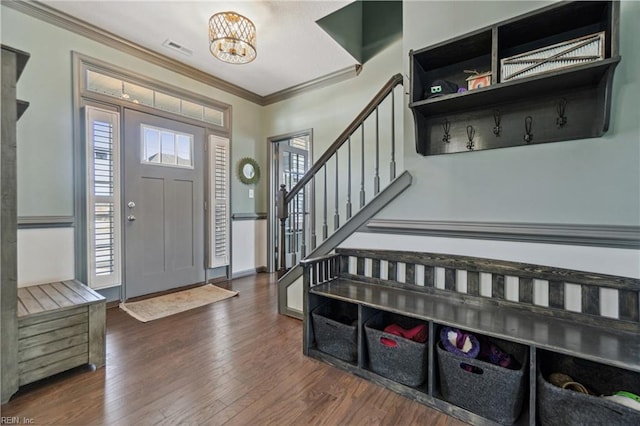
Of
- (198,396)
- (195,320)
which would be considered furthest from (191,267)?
(198,396)

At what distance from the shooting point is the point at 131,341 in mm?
2225

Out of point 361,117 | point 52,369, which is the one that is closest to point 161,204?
point 52,369

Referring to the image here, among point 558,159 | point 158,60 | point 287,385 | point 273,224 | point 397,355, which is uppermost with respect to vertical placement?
point 158,60

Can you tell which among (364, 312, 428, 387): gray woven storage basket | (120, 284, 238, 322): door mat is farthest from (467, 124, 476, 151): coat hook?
(120, 284, 238, 322): door mat

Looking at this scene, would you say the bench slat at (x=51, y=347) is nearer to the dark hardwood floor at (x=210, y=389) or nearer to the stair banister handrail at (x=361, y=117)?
the dark hardwood floor at (x=210, y=389)

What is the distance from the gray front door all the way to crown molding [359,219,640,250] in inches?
100

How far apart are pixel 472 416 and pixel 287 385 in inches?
39.0

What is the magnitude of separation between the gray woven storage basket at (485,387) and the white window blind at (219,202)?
312cm

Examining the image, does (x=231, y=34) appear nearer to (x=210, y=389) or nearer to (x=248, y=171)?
(x=248, y=171)

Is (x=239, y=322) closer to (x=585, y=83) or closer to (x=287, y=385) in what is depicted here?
(x=287, y=385)

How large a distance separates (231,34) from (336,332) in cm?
262

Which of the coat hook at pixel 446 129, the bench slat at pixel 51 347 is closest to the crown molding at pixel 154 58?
the coat hook at pixel 446 129

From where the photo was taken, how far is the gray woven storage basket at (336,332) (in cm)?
187

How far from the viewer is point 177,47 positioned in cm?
310
